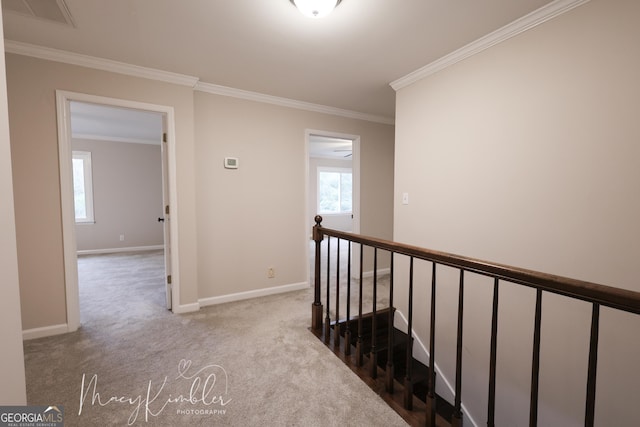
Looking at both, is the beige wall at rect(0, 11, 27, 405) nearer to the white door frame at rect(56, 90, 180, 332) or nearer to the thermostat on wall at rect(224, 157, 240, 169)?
the white door frame at rect(56, 90, 180, 332)

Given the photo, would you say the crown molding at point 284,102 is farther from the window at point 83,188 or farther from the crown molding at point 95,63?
the window at point 83,188

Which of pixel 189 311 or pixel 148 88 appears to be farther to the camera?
pixel 189 311

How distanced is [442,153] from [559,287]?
1.72 m

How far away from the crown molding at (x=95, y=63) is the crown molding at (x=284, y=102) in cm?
22

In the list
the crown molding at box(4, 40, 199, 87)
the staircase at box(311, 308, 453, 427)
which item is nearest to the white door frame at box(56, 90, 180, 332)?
the crown molding at box(4, 40, 199, 87)

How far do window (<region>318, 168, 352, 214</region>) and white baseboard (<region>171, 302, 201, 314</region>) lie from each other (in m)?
5.64

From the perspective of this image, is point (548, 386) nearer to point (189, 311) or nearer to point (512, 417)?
point (512, 417)

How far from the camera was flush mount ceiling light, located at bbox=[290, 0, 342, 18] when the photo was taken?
63.2 inches

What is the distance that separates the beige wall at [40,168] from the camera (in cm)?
222

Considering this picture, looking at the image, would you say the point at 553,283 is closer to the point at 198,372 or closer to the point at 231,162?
the point at 198,372

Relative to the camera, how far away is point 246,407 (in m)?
1.61

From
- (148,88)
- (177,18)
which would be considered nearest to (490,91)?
(177,18)

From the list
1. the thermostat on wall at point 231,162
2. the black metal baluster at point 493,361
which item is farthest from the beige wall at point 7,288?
the thermostat on wall at point 231,162

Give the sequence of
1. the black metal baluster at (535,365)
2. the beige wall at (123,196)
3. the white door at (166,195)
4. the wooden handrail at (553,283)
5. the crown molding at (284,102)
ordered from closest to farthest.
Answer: the wooden handrail at (553,283), the black metal baluster at (535,365), the white door at (166,195), the crown molding at (284,102), the beige wall at (123,196)
